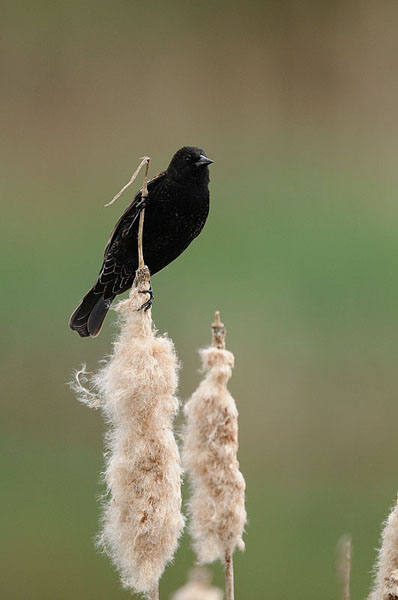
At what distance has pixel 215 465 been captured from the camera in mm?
964

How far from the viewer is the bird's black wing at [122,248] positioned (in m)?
1.50

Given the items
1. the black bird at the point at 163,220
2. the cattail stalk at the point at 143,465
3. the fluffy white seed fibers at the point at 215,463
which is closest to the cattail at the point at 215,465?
the fluffy white seed fibers at the point at 215,463

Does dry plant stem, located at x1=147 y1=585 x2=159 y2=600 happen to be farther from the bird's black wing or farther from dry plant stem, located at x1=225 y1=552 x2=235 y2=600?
the bird's black wing

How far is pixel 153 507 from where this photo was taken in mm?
1094

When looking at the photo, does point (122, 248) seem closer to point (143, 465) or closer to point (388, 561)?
point (143, 465)

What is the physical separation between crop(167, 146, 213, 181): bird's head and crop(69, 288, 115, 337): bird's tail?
332 millimetres

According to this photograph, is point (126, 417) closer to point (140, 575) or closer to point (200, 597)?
point (140, 575)

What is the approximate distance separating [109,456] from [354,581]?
1.66 metres

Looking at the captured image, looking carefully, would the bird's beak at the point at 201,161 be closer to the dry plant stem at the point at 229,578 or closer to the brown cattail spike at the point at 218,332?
the brown cattail spike at the point at 218,332

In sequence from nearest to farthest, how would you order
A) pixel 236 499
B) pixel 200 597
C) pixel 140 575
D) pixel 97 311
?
pixel 200 597 → pixel 236 499 → pixel 140 575 → pixel 97 311

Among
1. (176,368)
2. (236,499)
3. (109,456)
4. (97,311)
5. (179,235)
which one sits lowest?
(236,499)

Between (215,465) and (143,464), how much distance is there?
179 mm

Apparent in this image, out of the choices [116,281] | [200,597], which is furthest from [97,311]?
[200,597]

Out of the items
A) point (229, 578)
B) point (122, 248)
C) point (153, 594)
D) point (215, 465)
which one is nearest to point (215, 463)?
point (215, 465)
